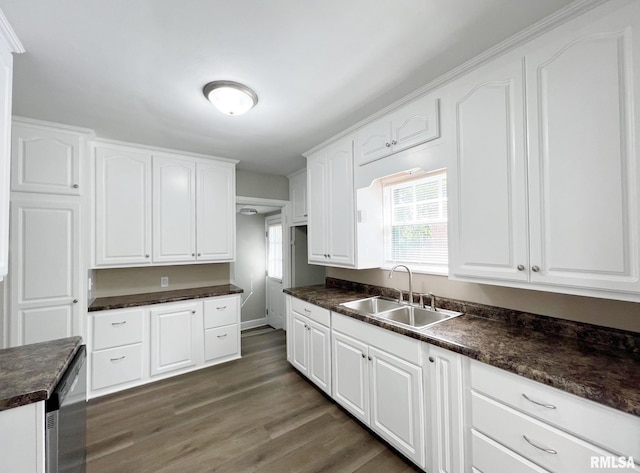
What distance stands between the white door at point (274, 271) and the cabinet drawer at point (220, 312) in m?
1.19

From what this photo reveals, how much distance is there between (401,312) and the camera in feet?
7.44

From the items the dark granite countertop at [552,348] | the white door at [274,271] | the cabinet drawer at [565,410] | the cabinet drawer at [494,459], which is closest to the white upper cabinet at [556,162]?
the dark granite countertop at [552,348]

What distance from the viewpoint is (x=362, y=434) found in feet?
6.67

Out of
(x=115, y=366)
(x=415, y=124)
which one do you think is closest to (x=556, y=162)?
(x=415, y=124)

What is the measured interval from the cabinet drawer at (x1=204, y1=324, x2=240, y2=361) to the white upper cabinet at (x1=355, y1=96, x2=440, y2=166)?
8.26 feet

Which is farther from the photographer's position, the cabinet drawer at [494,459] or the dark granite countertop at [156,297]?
the dark granite countertop at [156,297]

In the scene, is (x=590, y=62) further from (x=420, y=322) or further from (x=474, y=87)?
(x=420, y=322)

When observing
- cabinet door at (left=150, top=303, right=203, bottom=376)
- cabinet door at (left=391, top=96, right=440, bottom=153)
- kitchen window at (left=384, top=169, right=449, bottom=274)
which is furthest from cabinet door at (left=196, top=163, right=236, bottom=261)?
cabinet door at (left=391, top=96, right=440, bottom=153)

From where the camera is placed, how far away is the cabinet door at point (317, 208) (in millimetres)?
2930

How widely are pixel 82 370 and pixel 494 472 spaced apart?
2166 millimetres

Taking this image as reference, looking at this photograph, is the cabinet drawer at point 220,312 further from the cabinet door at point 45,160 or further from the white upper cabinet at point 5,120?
the white upper cabinet at point 5,120

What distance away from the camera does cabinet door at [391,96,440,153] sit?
182 cm

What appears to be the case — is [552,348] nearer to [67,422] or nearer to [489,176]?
[489,176]

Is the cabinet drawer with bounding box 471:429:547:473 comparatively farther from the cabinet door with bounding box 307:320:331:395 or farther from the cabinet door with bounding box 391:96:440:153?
the cabinet door with bounding box 391:96:440:153
